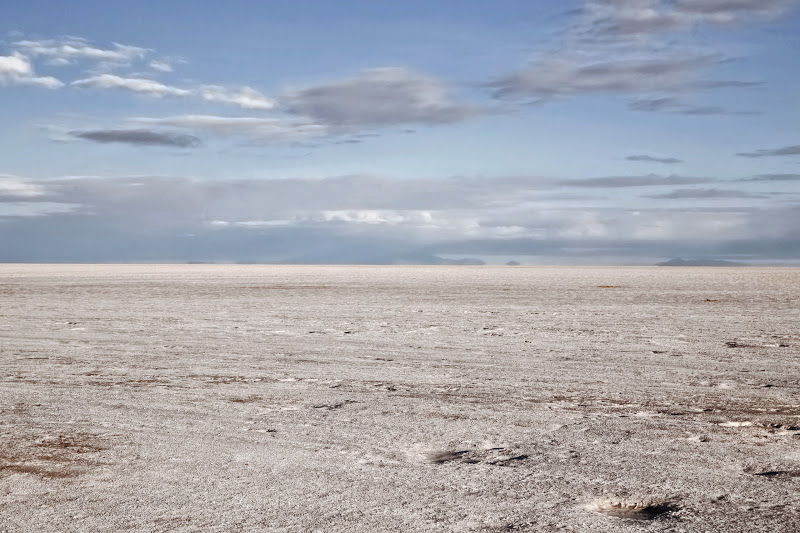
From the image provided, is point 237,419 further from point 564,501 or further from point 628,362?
point 628,362

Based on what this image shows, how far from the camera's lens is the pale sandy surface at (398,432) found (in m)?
4.06

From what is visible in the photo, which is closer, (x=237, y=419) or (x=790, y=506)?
(x=790, y=506)

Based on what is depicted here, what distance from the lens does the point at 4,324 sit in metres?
14.8

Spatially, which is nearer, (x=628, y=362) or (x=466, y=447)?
(x=466, y=447)

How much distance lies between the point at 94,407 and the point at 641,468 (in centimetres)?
452

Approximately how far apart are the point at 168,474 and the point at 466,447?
1.96 metres

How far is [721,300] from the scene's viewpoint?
22.4 m

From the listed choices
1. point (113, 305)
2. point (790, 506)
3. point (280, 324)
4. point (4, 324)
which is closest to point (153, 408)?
point (790, 506)

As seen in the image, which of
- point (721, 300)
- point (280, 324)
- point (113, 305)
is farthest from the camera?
point (721, 300)

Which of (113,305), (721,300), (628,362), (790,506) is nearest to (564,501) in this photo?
(790,506)

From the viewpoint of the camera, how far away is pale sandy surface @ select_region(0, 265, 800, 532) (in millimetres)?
4062

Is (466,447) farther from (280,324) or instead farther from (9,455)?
(280,324)

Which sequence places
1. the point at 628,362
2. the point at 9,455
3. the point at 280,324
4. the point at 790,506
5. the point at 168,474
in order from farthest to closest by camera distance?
the point at 280,324 < the point at 628,362 < the point at 9,455 < the point at 168,474 < the point at 790,506

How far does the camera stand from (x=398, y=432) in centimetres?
576
